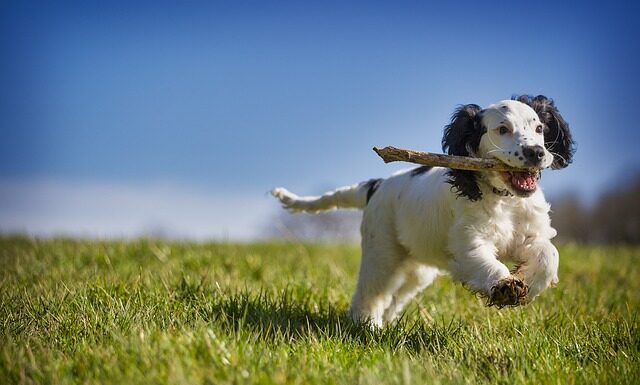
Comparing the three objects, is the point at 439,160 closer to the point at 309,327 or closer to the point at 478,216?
the point at 478,216

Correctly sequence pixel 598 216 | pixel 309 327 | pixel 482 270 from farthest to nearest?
pixel 598 216
pixel 482 270
pixel 309 327

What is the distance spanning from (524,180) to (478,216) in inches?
16.3

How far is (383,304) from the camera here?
5.65m

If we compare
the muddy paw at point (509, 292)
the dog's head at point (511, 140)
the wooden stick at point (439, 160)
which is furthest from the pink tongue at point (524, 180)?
the muddy paw at point (509, 292)

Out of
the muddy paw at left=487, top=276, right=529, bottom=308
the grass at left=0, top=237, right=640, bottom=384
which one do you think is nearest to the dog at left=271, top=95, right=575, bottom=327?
the muddy paw at left=487, top=276, right=529, bottom=308

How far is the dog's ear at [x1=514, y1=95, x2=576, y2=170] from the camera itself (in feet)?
15.9

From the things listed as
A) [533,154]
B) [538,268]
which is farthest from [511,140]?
[538,268]

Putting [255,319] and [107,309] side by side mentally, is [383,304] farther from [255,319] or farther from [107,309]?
[107,309]

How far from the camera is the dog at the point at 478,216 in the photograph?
14.3 ft

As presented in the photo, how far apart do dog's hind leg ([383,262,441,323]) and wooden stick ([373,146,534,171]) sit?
1.61m

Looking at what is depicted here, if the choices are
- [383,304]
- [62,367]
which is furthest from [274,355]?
[383,304]

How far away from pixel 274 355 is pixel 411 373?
75 cm

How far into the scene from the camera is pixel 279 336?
4.05 m

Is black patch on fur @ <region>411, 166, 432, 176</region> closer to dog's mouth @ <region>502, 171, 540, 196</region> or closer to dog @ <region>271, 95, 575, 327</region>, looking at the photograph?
dog @ <region>271, 95, 575, 327</region>
